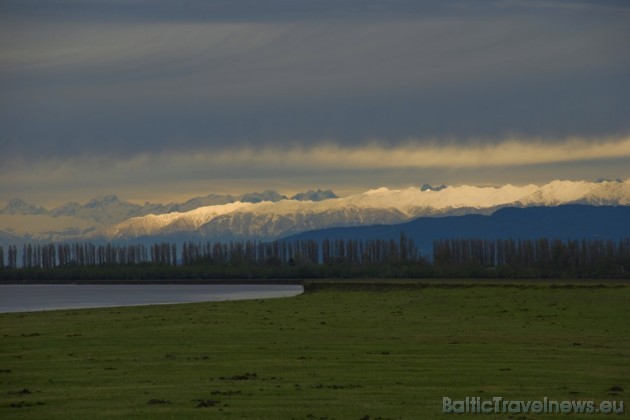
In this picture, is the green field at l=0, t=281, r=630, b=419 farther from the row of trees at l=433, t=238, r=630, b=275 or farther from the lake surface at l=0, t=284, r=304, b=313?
the row of trees at l=433, t=238, r=630, b=275

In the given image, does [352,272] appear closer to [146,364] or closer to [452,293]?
[452,293]

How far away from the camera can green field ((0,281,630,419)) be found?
91.6 feet

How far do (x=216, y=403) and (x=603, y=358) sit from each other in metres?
15.1

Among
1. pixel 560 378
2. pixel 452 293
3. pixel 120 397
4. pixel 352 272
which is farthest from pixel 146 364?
pixel 352 272

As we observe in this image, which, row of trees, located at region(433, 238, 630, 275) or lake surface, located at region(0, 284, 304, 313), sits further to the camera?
row of trees, located at region(433, 238, 630, 275)

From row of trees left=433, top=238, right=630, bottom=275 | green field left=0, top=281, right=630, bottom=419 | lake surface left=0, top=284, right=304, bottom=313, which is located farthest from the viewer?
row of trees left=433, top=238, right=630, bottom=275

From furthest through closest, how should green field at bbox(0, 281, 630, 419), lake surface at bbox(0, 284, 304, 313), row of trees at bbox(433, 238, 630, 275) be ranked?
row of trees at bbox(433, 238, 630, 275), lake surface at bbox(0, 284, 304, 313), green field at bbox(0, 281, 630, 419)

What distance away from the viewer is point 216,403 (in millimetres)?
27625

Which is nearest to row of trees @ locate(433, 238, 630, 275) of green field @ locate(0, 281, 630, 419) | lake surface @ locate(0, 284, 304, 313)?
lake surface @ locate(0, 284, 304, 313)

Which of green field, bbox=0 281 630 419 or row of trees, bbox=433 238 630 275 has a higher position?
green field, bbox=0 281 630 419

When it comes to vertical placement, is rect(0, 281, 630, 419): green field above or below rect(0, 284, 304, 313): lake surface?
above

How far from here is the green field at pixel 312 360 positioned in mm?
27906

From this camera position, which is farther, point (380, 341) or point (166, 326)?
point (166, 326)

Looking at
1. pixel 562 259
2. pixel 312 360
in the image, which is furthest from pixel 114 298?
pixel 312 360
